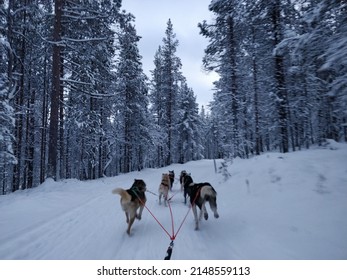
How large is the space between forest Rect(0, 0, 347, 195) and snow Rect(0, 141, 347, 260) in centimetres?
205

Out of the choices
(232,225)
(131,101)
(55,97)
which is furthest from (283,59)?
(131,101)

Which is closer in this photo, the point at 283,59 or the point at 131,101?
the point at 283,59

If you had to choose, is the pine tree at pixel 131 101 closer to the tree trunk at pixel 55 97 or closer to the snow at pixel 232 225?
the tree trunk at pixel 55 97

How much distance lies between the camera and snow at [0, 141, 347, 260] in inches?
157

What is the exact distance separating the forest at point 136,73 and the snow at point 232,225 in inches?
80.7

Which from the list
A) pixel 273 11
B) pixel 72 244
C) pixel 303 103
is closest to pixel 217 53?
pixel 273 11

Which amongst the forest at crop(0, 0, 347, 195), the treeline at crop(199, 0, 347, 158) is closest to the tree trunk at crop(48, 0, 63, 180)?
the forest at crop(0, 0, 347, 195)

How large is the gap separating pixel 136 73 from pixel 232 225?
22.1 m

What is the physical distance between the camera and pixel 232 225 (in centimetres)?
550

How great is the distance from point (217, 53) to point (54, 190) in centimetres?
1634

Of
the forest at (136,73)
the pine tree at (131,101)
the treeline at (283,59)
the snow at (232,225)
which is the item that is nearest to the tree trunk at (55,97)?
the forest at (136,73)

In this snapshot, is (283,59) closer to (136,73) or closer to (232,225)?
(232,225)

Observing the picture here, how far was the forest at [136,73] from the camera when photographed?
6.58 meters

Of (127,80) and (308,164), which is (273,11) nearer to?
(308,164)
